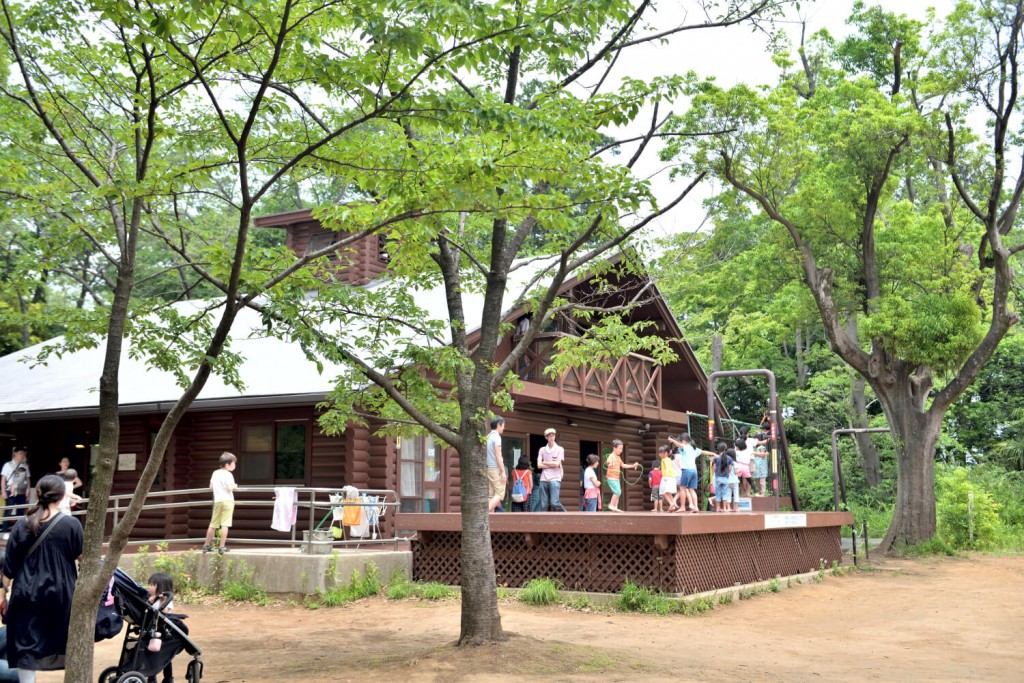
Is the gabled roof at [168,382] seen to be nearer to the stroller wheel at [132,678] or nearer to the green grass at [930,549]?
the stroller wheel at [132,678]

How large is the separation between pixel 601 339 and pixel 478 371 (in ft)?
4.97

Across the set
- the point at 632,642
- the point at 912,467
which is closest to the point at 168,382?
the point at 632,642

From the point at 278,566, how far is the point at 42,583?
25.4 feet

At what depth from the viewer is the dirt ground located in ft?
28.7

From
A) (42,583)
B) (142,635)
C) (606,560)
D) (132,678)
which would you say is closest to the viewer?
(42,583)

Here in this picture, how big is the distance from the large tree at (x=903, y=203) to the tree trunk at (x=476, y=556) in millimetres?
12192

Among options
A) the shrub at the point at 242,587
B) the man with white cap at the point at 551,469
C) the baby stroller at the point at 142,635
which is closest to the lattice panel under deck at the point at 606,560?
the man with white cap at the point at 551,469

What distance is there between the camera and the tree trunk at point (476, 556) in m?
9.35

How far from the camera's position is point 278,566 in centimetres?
1380

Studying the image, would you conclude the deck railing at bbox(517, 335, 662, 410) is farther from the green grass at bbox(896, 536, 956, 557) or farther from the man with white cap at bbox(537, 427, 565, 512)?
the green grass at bbox(896, 536, 956, 557)

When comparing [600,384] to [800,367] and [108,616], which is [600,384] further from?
[800,367]

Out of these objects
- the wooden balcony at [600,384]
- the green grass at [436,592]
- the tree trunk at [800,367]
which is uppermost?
the tree trunk at [800,367]

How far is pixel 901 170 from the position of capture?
907 inches

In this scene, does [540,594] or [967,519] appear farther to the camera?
[967,519]
